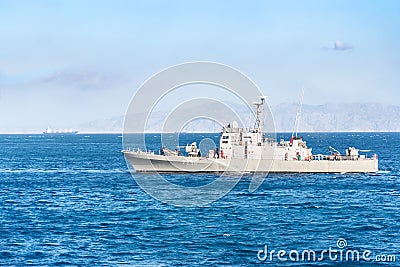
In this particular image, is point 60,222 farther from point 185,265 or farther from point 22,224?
point 185,265

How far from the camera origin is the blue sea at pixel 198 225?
41.1 metres

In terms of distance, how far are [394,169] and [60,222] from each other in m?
71.3

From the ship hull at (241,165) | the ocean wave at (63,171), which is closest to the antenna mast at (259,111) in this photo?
the ship hull at (241,165)

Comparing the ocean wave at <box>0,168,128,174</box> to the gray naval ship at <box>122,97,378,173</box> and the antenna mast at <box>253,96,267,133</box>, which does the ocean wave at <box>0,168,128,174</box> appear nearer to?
the gray naval ship at <box>122,97,378,173</box>
